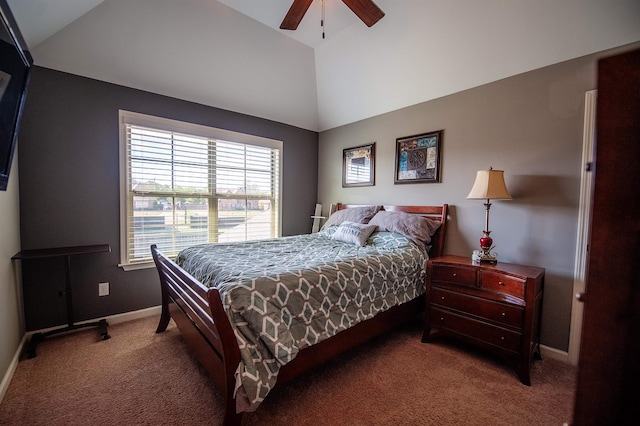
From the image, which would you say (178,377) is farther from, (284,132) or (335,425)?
(284,132)

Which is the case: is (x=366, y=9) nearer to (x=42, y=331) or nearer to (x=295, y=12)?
(x=295, y=12)

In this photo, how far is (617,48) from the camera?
1.95 m

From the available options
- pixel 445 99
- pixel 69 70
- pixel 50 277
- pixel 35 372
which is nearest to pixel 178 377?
pixel 35 372

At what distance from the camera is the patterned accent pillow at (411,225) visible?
9.10ft

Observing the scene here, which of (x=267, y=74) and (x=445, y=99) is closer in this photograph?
(x=445, y=99)

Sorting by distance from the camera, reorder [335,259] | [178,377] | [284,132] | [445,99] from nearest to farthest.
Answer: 1. [178,377]
2. [335,259]
3. [445,99]
4. [284,132]

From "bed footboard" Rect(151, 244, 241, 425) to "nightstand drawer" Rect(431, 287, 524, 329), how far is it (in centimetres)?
180

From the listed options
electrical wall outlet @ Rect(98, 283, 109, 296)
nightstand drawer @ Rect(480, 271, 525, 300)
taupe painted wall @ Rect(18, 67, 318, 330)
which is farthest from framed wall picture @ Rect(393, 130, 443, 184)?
electrical wall outlet @ Rect(98, 283, 109, 296)

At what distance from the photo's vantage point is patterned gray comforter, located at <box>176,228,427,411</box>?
1.42m

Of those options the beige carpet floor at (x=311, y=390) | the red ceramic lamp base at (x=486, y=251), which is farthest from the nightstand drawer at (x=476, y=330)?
the red ceramic lamp base at (x=486, y=251)

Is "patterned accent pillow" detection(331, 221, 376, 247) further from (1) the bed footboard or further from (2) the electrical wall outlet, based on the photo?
(2) the electrical wall outlet

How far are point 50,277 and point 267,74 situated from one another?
10.2 ft

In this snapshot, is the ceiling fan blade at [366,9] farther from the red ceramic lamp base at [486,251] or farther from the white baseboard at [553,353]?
the white baseboard at [553,353]

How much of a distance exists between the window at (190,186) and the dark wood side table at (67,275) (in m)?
0.38
